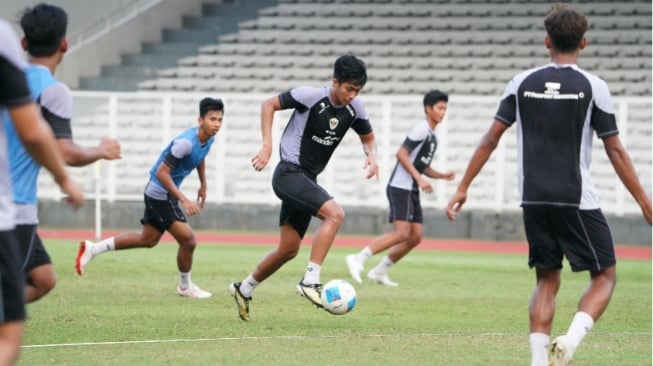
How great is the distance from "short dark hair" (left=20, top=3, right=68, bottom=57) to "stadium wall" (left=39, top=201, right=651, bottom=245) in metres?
18.0

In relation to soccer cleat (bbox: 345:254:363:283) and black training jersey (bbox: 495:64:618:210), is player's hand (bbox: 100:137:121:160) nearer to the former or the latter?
black training jersey (bbox: 495:64:618:210)

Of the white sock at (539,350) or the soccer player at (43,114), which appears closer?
the soccer player at (43,114)

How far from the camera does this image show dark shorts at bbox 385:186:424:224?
52.7 ft

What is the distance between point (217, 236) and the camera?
24.4m

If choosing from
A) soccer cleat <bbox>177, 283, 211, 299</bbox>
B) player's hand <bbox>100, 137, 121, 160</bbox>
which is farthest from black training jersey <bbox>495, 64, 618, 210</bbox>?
soccer cleat <bbox>177, 283, 211, 299</bbox>

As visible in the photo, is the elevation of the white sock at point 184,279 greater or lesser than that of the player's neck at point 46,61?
lesser

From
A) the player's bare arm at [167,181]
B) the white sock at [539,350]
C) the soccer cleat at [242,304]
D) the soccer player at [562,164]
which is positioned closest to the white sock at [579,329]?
the soccer player at [562,164]

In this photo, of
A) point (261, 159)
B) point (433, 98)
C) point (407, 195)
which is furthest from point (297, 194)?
point (433, 98)

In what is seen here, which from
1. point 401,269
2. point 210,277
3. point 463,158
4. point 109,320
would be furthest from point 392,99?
point 109,320

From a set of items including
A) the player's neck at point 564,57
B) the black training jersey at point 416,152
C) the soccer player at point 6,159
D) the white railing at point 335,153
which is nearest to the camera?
the soccer player at point 6,159

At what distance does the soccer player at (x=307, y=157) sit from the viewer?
11.2 metres

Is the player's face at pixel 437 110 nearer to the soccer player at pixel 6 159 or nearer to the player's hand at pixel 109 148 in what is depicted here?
the player's hand at pixel 109 148

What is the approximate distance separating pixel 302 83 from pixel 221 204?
501cm

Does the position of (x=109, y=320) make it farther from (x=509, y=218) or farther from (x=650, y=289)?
(x=509, y=218)
